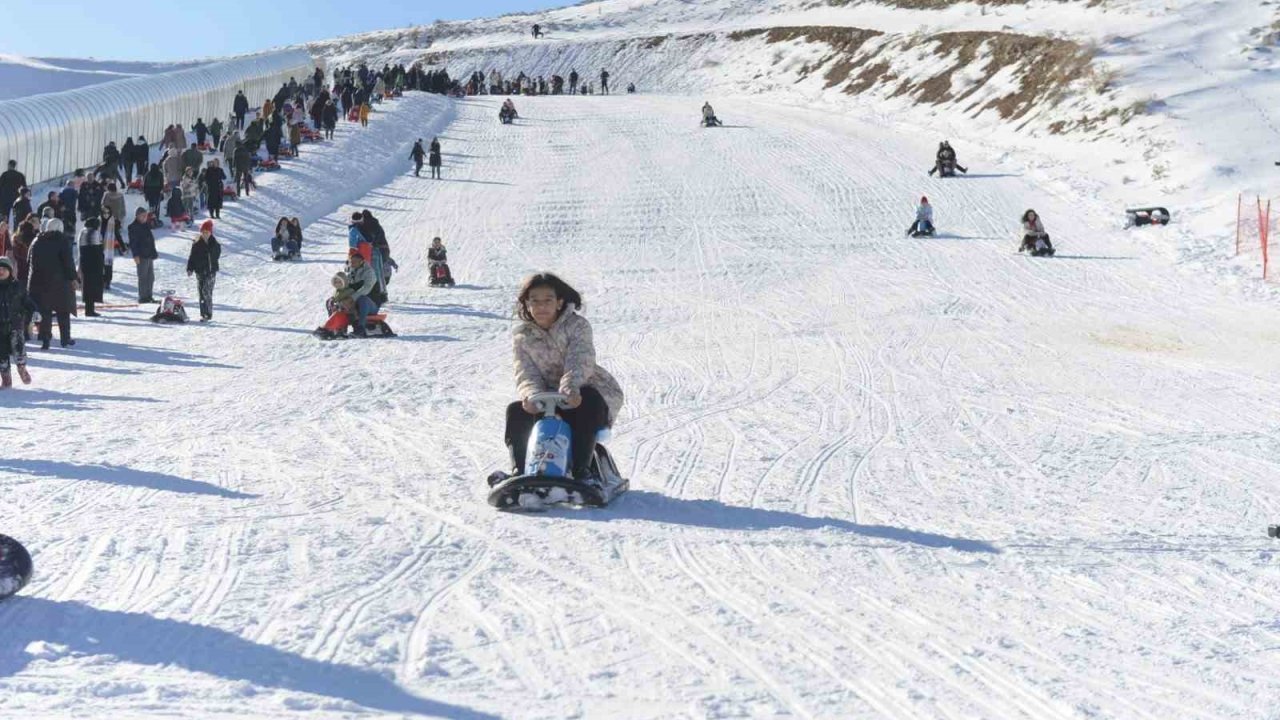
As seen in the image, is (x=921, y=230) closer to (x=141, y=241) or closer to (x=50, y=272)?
(x=141, y=241)

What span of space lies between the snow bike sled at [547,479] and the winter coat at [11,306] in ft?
20.8

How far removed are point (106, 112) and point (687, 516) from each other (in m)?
28.3

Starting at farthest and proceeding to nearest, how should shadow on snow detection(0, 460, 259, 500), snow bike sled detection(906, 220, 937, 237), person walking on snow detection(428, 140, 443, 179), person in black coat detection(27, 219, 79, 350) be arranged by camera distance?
1. person walking on snow detection(428, 140, 443, 179)
2. snow bike sled detection(906, 220, 937, 237)
3. person in black coat detection(27, 219, 79, 350)
4. shadow on snow detection(0, 460, 259, 500)

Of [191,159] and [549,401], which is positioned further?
[191,159]

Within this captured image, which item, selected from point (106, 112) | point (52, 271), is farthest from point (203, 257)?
point (106, 112)

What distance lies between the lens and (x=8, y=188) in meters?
22.5

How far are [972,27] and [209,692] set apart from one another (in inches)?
2179

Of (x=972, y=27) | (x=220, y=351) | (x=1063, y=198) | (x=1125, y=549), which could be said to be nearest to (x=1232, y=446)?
(x=1125, y=549)

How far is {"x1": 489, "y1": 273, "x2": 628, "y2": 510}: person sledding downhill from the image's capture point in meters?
8.00

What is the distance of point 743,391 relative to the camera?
13336mm

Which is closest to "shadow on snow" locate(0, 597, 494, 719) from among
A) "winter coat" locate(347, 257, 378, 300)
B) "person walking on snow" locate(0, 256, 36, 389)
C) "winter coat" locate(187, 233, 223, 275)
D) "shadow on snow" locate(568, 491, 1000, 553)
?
"shadow on snow" locate(568, 491, 1000, 553)

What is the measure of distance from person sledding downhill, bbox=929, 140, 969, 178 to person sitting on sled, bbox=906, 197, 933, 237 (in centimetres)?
750

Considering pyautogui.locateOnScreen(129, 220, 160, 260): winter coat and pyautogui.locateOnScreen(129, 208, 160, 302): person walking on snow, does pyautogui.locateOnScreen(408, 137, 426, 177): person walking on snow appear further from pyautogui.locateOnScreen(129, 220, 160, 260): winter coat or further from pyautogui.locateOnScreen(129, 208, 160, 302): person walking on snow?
pyautogui.locateOnScreen(129, 220, 160, 260): winter coat

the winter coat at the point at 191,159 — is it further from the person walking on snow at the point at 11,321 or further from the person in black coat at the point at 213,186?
the person walking on snow at the point at 11,321
